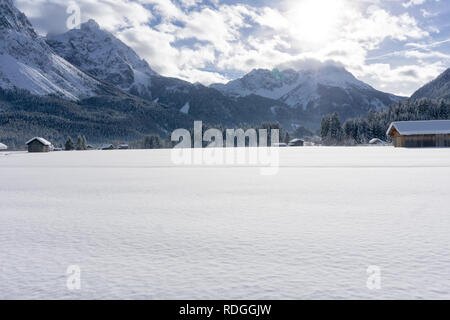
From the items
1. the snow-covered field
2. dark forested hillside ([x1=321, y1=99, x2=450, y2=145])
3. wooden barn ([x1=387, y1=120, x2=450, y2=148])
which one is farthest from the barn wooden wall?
the snow-covered field

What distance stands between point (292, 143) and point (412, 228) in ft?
336

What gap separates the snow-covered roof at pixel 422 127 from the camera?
58444mm

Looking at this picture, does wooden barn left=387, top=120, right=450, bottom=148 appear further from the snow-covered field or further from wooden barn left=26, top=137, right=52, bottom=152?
wooden barn left=26, top=137, right=52, bottom=152

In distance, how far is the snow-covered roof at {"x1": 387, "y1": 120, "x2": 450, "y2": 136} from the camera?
192 ft

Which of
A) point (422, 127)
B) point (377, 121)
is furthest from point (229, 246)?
point (377, 121)

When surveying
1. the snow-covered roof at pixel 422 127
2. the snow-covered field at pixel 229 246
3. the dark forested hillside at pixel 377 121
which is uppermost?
the dark forested hillside at pixel 377 121

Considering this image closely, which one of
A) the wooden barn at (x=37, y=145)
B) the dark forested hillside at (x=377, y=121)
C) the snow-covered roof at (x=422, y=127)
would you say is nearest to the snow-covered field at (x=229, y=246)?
the snow-covered roof at (x=422, y=127)

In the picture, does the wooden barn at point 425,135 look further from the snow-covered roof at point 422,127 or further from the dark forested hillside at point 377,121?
the dark forested hillside at point 377,121

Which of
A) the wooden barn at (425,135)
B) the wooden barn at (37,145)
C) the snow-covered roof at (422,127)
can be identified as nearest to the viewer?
the snow-covered roof at (422,127)

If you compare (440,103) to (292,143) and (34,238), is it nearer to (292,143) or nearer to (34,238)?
(292,143)

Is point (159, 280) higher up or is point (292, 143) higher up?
point (292, 143)

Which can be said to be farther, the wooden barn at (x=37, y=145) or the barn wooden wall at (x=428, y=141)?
the wooden barn at (x=37, y=145)
